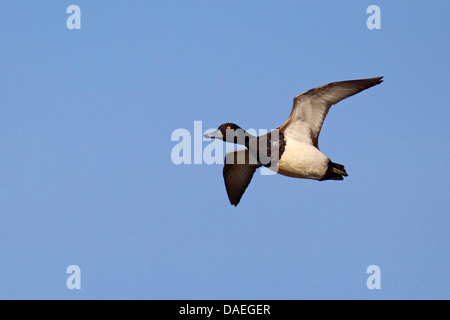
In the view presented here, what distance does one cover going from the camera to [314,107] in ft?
45.4

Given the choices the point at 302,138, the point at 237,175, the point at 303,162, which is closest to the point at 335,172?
the point at 303,162

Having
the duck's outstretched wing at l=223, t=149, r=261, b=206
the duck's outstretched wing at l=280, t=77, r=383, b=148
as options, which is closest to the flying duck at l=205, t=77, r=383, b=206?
the duck's outstretched wing at l=280, t=77, r=383, b=148

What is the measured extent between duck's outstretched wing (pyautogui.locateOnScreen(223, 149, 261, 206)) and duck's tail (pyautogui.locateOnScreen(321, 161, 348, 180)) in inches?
103

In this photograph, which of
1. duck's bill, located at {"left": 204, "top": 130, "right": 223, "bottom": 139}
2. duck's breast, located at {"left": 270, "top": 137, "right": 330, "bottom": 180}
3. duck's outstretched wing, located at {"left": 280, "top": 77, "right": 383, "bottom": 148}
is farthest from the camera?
duck's bill, located at {"left": 204, "top": 130, "right": 223, "bottom": 139}

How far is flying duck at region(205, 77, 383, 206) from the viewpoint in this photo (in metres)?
13.3

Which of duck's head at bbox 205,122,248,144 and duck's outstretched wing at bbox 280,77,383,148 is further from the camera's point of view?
duck's head at bbox 205,122,248,144

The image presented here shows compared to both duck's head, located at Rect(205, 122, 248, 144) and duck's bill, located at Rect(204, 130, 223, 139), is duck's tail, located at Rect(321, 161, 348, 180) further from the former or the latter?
duck's bill, located at Rect(204, 130, 223, 139)

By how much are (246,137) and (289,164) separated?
1198 millimetres

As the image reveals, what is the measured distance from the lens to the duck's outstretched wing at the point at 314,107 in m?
13.4

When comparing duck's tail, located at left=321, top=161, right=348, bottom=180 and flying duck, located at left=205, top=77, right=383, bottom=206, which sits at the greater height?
flying duck, located at left=205, top=77, right=383, bottom=206

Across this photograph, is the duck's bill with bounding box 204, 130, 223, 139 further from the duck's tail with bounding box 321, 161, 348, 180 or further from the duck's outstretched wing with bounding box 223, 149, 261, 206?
the duck's tail with bounding box 321, 161, 348, 180

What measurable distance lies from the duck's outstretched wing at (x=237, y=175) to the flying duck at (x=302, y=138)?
1.64 metres

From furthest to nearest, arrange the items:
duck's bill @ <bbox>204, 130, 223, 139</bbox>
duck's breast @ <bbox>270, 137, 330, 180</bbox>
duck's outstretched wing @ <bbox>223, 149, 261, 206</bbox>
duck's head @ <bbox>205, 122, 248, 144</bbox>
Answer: duck's outstretched wing @ <bbox>223, 149, 261, 206</bbox>
duck's bill @ <bbox>204, 130, 223, 139</bbox>
duck's head @ <bbox>205, 122, 248, 144</bbox>
duck's breast @ <bbox>270, 137, 330, 180</bbox>
